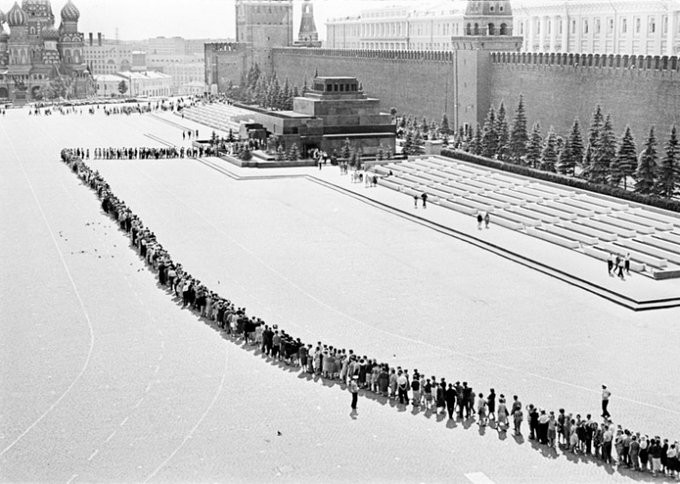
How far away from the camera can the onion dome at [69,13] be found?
93.8 meters

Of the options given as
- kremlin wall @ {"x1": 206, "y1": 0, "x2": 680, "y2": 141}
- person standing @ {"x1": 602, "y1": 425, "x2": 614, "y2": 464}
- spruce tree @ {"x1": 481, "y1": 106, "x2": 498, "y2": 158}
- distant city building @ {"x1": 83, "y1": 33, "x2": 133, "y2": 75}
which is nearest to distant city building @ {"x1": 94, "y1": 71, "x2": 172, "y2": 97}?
distant city building @ {"x1": 83, "y1": 33, "x2": 133, "y2": 75}

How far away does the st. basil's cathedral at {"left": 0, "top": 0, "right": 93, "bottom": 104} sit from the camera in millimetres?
89062

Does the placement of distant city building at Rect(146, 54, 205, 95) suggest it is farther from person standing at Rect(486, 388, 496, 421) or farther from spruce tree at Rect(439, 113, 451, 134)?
person standing at Rect(486, 388, 496, 421)

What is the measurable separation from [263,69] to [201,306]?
6680cm

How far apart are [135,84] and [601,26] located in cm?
5835

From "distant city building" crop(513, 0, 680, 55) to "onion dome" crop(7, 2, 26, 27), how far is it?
142 ft

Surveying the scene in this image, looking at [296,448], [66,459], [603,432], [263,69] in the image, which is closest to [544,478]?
[603,432]

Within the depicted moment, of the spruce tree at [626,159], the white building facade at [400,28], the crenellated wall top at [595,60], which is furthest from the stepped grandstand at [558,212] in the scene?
the white building facade at [400,28]

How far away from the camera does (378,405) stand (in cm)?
1352

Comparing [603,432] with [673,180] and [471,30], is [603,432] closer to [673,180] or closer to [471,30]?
[673,180]

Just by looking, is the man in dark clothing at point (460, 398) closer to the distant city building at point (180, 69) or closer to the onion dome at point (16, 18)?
the onion dome at point (16, 18)

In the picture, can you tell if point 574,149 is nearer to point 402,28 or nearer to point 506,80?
point 506,80

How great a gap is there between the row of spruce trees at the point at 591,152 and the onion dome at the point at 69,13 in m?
60.5

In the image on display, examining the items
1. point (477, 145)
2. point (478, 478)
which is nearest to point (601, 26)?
point (477, 145)
